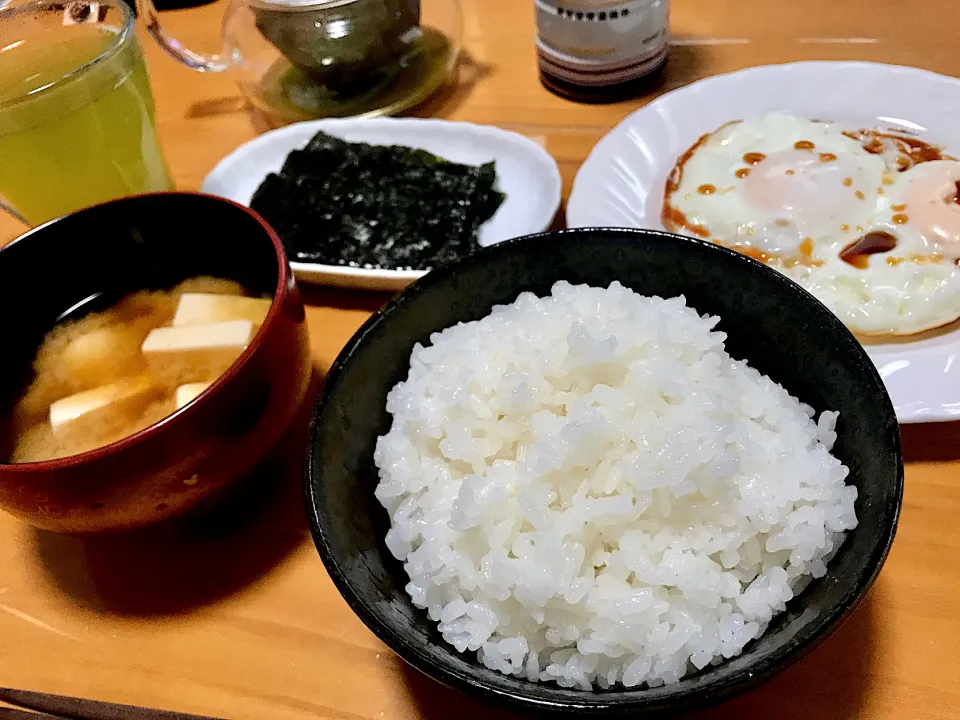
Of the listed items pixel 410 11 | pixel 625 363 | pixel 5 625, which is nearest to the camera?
pixel 625 363

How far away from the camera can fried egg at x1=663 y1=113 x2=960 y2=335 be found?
4.75 ft

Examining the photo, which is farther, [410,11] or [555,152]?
[410,11]

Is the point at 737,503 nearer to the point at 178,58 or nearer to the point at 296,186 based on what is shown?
the point at 296,186

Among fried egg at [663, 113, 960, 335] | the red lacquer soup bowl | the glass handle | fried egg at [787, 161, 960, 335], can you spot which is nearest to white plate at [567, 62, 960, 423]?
fried egg at [663, 113, 960, 335]

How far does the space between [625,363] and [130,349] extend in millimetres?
850

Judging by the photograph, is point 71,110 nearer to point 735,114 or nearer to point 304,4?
point 304,4

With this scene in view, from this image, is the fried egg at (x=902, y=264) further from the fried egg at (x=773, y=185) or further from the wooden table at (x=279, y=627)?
the wooden table at (x=279, y=627)

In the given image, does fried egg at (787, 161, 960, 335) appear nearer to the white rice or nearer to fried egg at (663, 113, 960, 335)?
fried egg at (663, 113, 960, 335)

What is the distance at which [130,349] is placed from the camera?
50.4 inches

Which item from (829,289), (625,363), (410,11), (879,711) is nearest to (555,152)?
(410,11)

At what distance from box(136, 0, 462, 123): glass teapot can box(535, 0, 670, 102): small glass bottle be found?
34 centimetres

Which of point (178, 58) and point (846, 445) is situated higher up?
point (178, 58)

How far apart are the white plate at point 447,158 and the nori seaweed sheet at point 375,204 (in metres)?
0.05

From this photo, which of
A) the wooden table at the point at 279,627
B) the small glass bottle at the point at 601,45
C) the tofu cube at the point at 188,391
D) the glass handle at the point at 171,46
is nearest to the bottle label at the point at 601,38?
the small glass bottle at the point at 601,45
